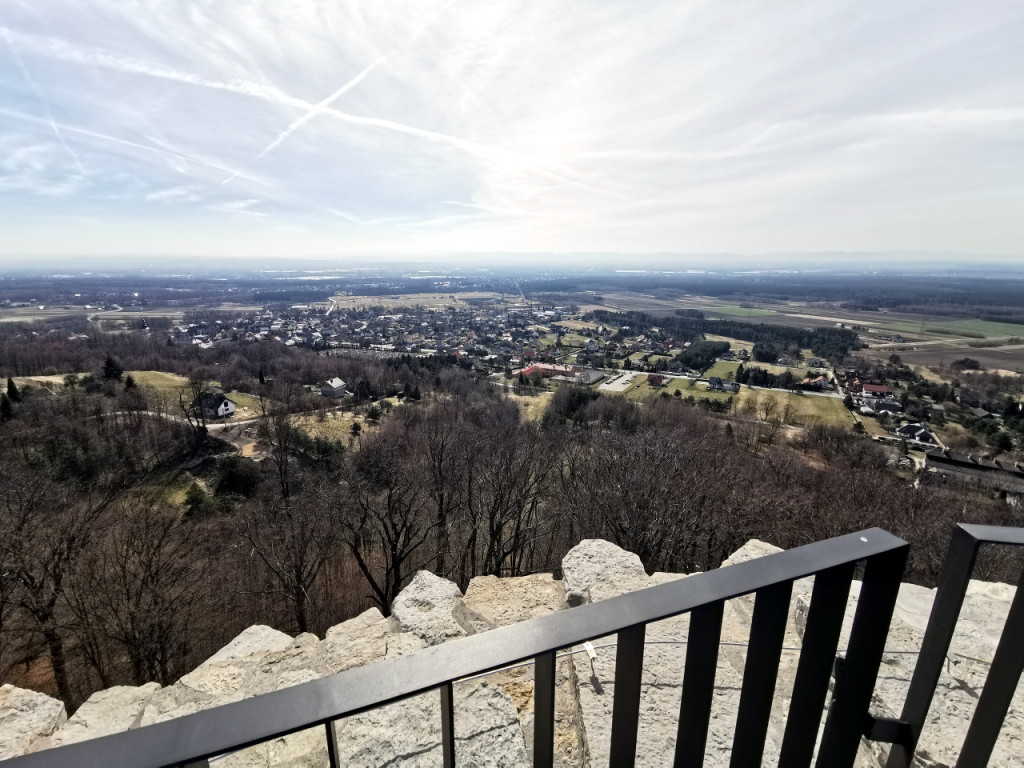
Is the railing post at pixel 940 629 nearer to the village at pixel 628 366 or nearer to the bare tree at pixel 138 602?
the bare tree at pixel 138 602

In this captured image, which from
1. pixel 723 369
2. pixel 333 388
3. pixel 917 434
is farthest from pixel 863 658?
pixel 723 369

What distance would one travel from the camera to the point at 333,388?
4294cm

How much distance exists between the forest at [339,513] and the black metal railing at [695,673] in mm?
8670

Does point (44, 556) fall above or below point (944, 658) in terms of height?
below

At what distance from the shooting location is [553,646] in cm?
106

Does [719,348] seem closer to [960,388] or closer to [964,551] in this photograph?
[960,388]

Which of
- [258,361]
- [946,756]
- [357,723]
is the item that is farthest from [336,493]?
[258,361]

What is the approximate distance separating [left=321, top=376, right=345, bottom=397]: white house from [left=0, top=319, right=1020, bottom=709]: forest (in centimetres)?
1321

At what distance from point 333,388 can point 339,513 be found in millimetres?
30588

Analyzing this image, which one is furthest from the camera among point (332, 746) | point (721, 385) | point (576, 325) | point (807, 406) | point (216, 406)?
point (576, 325)

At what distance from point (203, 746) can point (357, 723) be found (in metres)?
1.92

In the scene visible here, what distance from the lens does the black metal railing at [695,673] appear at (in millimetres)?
844

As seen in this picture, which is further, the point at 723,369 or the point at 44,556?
the point at 723,369

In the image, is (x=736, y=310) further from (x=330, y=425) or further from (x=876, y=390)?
(x=330, y=425)
